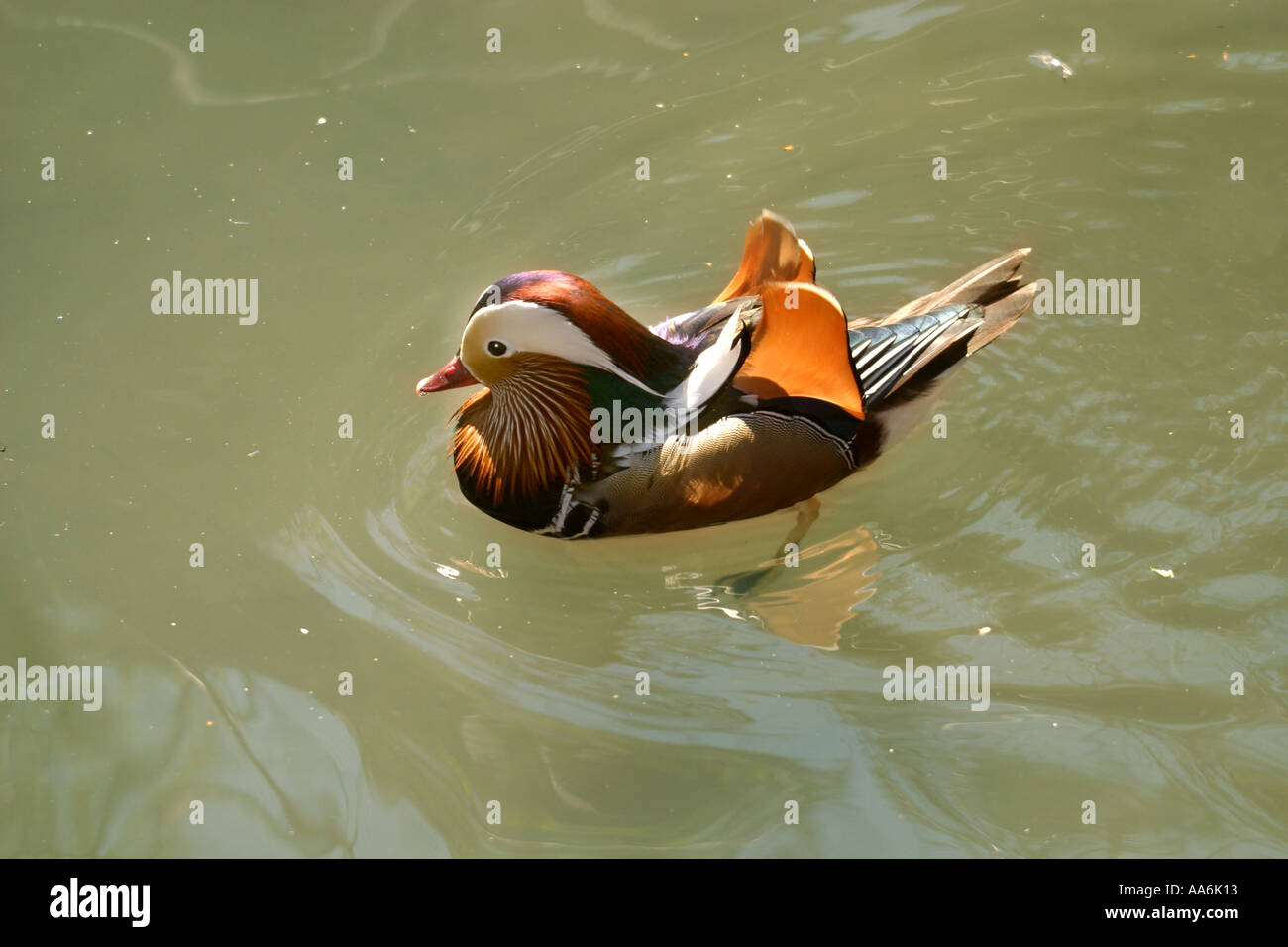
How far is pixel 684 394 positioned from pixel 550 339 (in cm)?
49

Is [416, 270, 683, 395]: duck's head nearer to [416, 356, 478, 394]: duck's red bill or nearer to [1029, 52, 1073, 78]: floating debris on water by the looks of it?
[416, 356, 478, 394]: duck's red bill

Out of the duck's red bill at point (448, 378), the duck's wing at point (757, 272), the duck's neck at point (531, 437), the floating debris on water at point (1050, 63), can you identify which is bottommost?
the duck's neck at point (531, 437)

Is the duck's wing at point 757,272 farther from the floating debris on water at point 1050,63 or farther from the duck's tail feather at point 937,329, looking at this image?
the floating debris on water at point 1050,63

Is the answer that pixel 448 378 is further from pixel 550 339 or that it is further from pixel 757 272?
pixel 757 272

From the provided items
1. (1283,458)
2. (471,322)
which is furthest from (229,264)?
(1283,458)

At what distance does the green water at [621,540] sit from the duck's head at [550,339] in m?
0.62

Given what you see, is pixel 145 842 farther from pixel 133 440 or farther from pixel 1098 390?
pixel 1098 390

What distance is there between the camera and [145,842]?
3912mm

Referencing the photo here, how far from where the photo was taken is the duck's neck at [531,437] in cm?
454

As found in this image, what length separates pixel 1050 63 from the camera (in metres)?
6.54

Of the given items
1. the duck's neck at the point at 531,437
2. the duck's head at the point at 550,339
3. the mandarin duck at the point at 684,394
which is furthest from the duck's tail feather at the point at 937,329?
the duck's neck at the point at 531,437

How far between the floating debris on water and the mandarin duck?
93.8 inches

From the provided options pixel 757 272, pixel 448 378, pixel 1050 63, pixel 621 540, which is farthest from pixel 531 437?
pixel 1050 63

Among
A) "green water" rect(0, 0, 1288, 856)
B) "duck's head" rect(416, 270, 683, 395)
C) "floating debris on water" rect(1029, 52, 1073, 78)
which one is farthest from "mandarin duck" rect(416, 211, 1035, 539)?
"floating debris on water" rect(1029, 52, 1073, 78)
